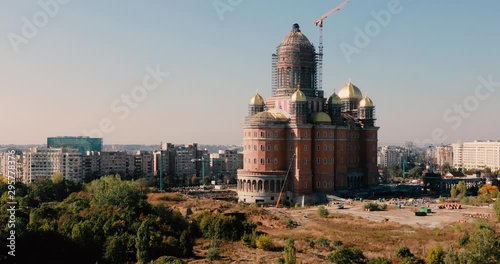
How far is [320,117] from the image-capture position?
75.5m

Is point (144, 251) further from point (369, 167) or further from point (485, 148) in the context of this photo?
point (485, 148)

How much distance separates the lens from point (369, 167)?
85.9 meters

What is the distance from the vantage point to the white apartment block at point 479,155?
17612 centimetres

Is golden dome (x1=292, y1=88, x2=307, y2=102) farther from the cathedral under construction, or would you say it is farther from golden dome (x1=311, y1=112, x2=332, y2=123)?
golden dome (x1=311, y1=112, x2=332, y2=123)

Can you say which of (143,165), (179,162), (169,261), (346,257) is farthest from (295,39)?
(179,162)

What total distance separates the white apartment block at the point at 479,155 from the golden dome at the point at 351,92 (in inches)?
4107

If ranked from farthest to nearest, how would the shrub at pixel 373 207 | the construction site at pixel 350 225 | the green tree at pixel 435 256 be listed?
1. the shrub at pixel 373 207
2. the construction site at pixel 350 225
3. the green tree at pixel 435 256

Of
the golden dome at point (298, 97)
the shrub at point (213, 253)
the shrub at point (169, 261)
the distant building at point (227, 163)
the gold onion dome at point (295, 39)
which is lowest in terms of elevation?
the shrub at point (213, 253)

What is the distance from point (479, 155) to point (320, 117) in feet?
439

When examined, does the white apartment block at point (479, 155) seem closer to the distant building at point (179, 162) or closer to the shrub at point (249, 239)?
the distant building at point (179, 162)

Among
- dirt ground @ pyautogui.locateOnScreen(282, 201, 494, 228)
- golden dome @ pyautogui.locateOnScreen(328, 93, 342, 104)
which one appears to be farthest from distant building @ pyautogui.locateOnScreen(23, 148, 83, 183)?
dirt ground @ pyautogui.locateOnScreen(282, 201, 494, 228)

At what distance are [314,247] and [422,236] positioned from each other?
10456 millimetres

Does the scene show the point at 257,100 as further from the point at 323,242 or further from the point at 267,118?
the point at 323,242

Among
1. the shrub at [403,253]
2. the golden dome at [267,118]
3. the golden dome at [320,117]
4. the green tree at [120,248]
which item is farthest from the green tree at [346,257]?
the golden dome at [320,117]
